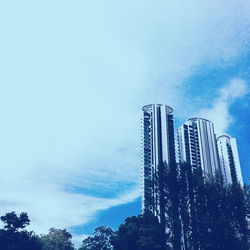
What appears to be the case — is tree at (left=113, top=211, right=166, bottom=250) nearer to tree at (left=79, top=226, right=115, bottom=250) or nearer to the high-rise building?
tree at (left=79, top=226, right=115, bottom=250)

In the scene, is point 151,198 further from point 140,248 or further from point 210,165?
point 210,165

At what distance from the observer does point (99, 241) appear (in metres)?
49.8

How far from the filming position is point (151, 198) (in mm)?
38250

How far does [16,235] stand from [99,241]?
1813cm

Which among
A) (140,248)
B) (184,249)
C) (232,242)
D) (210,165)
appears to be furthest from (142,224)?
(210,165)

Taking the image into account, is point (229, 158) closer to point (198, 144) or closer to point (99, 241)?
point (198, 144)

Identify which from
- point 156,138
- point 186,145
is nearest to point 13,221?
point 156,138

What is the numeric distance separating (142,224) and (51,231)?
812 inches

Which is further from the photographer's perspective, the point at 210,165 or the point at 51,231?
the point at 210,165

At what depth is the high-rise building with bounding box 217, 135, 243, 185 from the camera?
354 feet

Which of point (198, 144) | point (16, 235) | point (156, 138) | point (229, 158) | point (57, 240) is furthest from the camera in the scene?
point (229, 158)

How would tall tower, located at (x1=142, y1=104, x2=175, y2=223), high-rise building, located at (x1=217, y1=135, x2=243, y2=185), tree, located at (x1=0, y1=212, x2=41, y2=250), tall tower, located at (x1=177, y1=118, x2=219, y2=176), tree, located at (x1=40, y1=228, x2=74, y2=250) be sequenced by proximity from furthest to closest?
1. high-rise building, located at (x1=217, y1=135, x2=243, y2=185)
2. tall tower, located at (x1=177, y1=118, x2=219, y2=176)
3. tall tower, located at (x1=142, y1=104, x2=175, y2=223)
4. tree, located at (x1=40, y1=228, x2=74, y2=250)
5. tree, located at (x1=0, y1=212, x2=41, y2=250)

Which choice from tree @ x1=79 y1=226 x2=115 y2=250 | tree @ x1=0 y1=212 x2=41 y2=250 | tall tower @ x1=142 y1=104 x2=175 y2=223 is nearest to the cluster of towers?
tall tower @ x1=142 y1=104 x2=175 y2=223

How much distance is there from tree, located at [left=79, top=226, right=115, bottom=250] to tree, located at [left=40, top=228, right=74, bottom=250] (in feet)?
9.29
